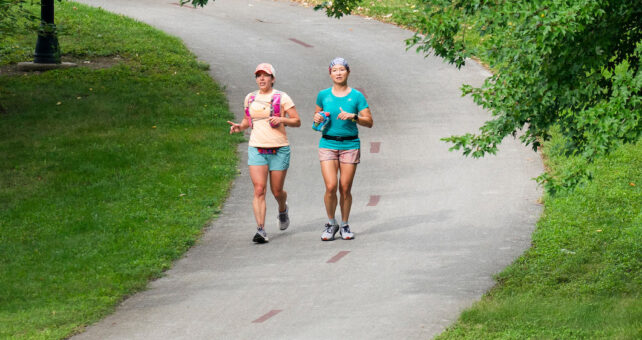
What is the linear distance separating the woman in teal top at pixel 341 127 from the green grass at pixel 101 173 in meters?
1.85

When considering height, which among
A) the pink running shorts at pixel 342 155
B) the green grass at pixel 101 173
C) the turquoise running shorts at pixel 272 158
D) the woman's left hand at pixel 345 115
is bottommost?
the green grass at pixel 101 173

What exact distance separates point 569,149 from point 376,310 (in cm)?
215

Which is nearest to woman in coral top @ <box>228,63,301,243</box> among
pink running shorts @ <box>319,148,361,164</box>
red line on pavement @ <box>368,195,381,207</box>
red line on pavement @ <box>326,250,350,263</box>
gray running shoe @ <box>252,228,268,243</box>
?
gray running shoe @ <box>252,228,268,243</box>

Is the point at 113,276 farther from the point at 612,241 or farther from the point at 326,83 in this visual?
the point at 326,83

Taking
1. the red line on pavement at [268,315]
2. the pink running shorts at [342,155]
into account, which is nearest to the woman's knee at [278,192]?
the pink running shorts at [342,155]

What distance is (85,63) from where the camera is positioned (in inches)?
780

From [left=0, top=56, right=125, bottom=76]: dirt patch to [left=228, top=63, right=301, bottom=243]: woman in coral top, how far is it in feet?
33.0

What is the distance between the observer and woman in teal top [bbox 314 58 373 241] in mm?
9961

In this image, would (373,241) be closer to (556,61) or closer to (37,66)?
(556,61)

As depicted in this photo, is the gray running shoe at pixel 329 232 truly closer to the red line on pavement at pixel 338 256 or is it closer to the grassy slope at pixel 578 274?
the red line on pavement at pixel 338 256

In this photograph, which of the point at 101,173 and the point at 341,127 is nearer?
the point at 341,127

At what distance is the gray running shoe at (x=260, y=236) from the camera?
34.3ft

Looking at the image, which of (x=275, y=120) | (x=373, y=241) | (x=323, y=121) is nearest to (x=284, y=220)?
(x=373, y=241)

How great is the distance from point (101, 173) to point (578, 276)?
719cm
